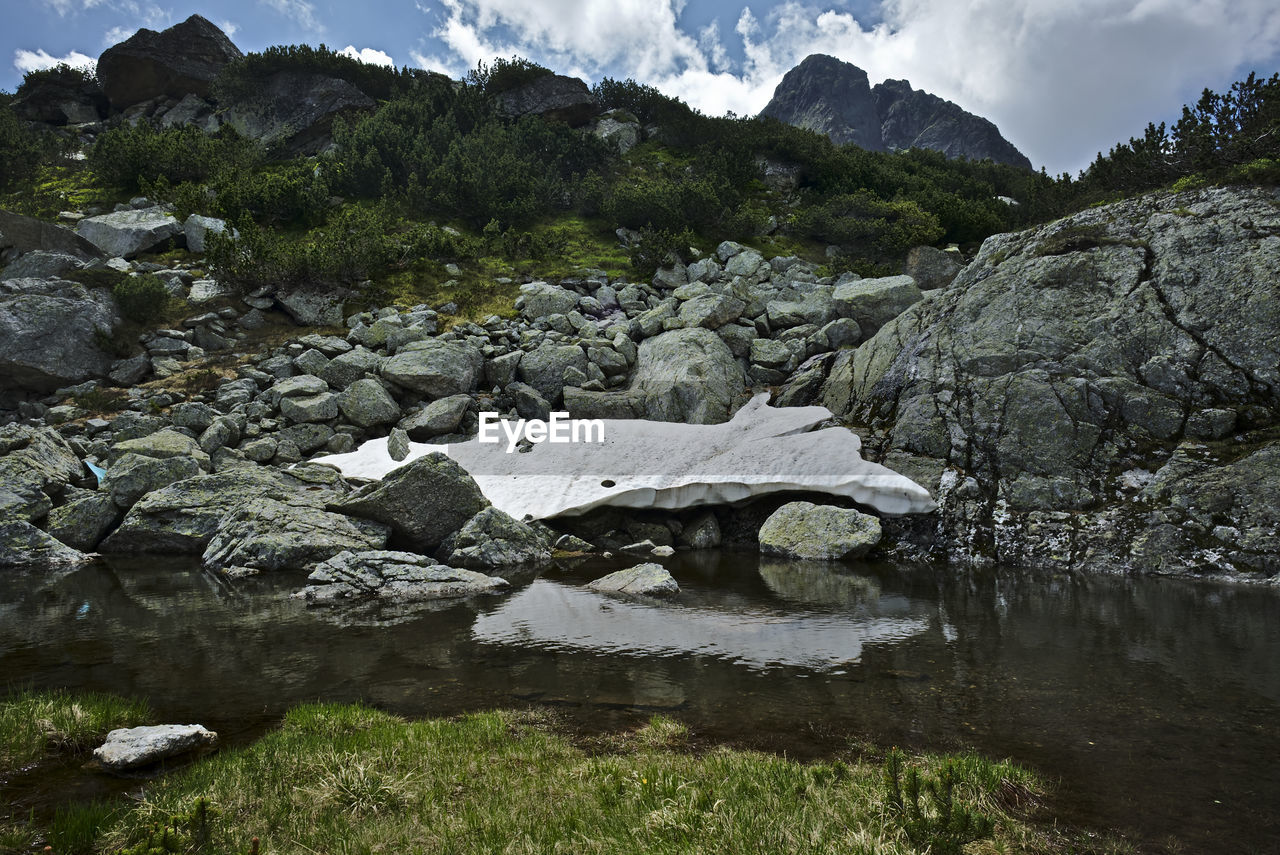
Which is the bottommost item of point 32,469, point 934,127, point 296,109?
point 32,469

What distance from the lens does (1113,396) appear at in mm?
16750

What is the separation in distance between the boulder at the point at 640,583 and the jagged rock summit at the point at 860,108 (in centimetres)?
14577

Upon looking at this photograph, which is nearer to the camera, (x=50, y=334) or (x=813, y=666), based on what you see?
(x=813, y=666)

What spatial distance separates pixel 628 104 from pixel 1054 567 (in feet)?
195

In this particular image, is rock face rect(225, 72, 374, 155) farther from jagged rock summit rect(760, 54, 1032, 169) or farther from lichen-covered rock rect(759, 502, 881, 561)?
jagged rock summit rect(760, 54, 1032, 169)

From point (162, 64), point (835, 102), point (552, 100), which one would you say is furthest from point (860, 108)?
point (162, 64)

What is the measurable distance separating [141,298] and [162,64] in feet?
157

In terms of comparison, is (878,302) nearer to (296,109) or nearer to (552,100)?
Answer: (552,100)

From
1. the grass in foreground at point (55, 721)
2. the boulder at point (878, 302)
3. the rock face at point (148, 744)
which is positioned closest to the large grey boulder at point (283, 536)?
the grass in foreground at point (55, 721)

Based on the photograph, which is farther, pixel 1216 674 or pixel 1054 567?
pixel 1054 567

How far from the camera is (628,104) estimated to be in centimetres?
6131

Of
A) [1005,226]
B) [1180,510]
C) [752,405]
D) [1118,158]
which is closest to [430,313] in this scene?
[752,405]

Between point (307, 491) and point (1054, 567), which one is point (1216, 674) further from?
point (307, 491)

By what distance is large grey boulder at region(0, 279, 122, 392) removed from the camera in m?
22.9
